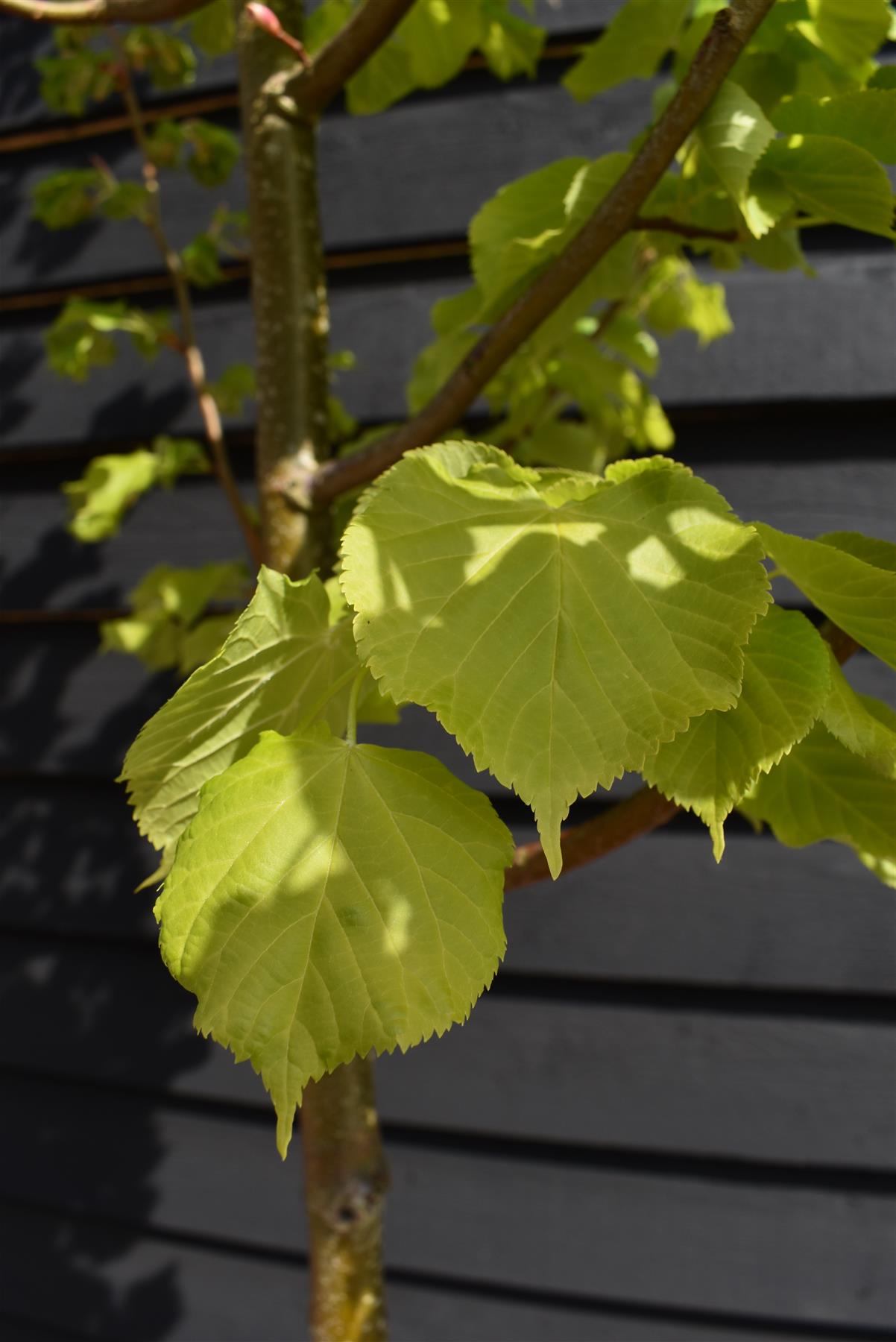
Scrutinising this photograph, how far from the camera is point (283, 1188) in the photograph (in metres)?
1.22

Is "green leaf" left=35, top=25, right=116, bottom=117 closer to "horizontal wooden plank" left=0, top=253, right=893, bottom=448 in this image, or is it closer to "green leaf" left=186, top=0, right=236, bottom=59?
"green leaf" left=186, top=0, right=236, bottom=59

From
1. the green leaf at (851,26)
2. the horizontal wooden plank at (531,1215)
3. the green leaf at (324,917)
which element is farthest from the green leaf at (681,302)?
the horizontal wooden plank at (531,1215)

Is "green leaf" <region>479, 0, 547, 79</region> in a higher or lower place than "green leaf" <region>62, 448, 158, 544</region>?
higher

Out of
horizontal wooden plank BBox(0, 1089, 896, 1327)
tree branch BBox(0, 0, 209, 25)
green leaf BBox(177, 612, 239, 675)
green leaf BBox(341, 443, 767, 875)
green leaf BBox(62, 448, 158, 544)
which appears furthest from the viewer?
horizontal wooden plank BBox(0, 1089, 896, 1327)

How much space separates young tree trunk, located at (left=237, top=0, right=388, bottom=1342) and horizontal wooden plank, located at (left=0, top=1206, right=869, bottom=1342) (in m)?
0.71

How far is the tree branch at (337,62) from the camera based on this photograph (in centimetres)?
48

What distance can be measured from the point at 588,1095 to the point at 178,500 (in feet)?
3.17

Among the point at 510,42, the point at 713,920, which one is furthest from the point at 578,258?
the point at 713,920

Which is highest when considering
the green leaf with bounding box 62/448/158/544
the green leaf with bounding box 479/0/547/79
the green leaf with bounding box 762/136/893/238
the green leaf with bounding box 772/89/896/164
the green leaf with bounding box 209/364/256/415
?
the green leaf with bounding box 479/0/547/79

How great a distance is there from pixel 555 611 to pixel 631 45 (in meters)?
0.49

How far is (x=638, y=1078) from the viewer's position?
109cm

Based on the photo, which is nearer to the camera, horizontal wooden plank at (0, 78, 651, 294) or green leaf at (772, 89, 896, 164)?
green leaf at (772, 89, 896, 164)

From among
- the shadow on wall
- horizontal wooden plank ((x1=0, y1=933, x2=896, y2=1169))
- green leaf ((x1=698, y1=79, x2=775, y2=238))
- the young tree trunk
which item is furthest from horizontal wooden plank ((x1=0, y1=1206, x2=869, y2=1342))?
green leaf ((x1=698, y1=79, x2=775, y2=238))

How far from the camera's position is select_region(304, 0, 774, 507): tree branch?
39 centimetres
